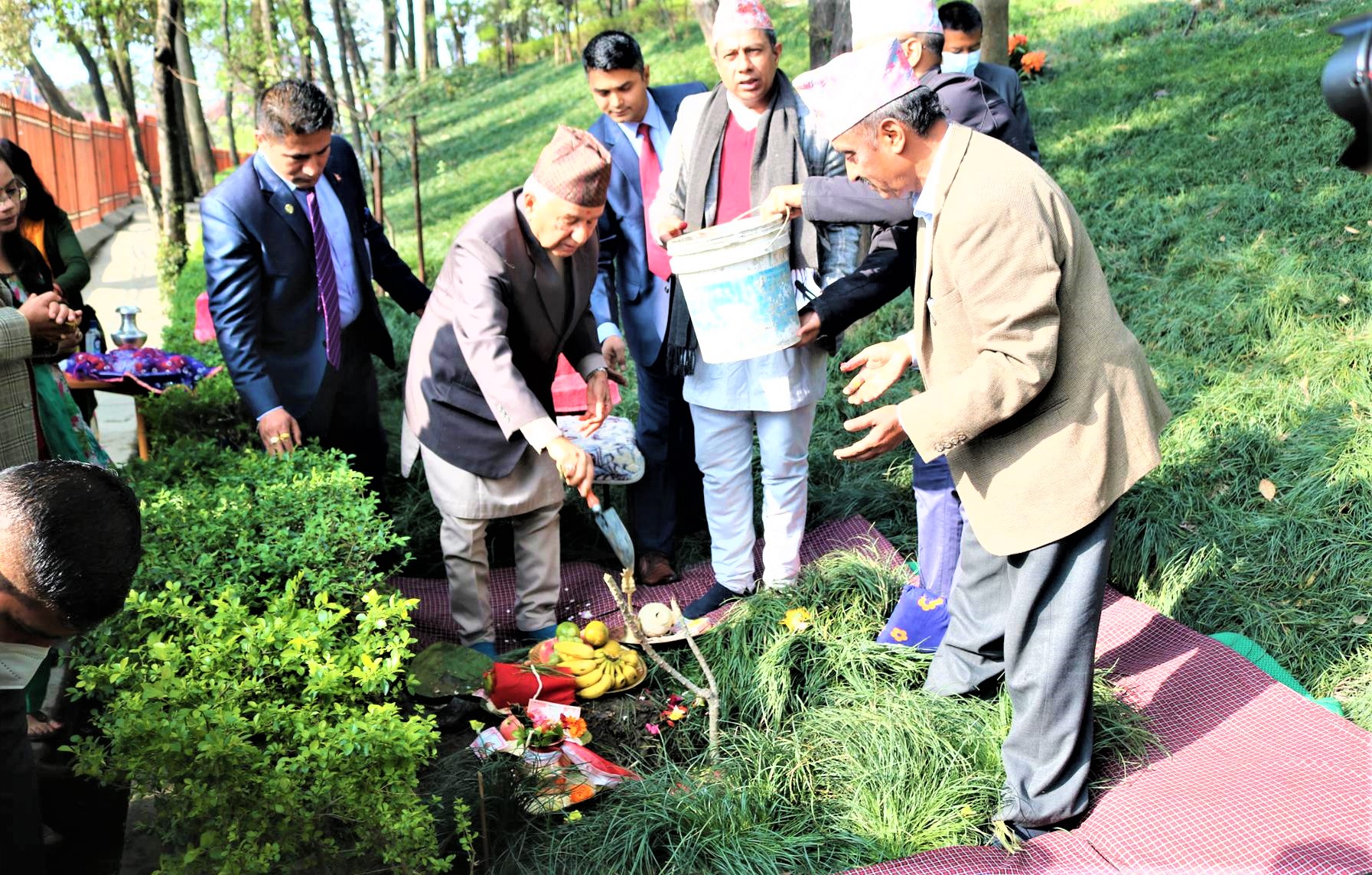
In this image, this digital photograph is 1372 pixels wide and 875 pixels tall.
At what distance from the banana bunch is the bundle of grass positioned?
0.23 meters

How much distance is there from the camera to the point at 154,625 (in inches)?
114

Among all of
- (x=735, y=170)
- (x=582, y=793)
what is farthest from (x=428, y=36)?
(x=582, y=793)

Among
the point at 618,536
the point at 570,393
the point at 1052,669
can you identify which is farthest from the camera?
the point at 570,393

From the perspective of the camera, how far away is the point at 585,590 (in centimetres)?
489

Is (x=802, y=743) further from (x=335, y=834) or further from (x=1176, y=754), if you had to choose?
(x=335, y=834)

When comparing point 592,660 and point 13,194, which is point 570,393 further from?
point 13,194

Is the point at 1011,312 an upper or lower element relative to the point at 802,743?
upper

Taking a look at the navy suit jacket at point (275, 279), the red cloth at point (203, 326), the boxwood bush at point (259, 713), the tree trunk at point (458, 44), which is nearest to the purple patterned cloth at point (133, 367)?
the navy suit jacket at point (275, 279)

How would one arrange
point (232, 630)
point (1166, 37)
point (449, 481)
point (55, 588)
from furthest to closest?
point (1166, 37) → point (449, 481) → point (232, 630) → point (55, 588)

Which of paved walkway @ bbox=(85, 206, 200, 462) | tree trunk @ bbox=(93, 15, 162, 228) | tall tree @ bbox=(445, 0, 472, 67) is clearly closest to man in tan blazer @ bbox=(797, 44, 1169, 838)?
paved walkway @ bbox=(85, 206, 200, 462)

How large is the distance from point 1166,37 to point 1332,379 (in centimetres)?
712

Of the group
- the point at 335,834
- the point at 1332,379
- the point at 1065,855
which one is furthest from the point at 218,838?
the point at 1332,379

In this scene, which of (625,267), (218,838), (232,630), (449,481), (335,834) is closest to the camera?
(218,838)

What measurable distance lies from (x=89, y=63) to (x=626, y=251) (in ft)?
85.5
